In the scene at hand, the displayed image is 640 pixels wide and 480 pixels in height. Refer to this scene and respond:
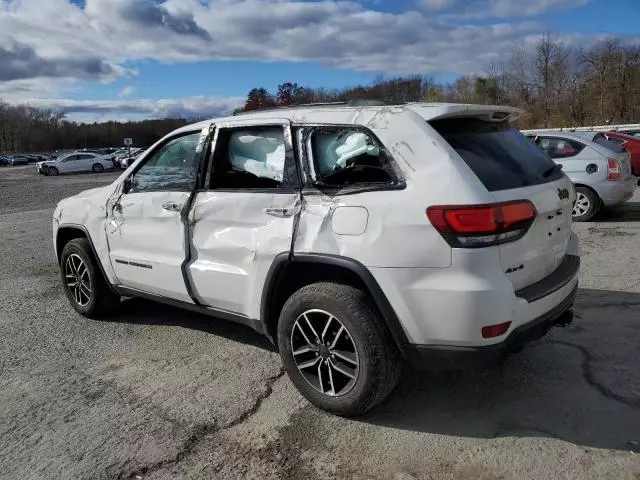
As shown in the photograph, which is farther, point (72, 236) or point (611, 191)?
point (611, 191)

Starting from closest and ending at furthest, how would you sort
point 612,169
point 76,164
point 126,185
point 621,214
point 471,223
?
point 471,223, point 126,185, point 612,169, point 621,214, point 76,164

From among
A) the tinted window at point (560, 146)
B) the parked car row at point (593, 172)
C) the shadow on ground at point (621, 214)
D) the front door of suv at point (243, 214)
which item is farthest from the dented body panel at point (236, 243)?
the shadow on ground at point (621, 214)

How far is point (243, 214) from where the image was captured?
3.63 metres

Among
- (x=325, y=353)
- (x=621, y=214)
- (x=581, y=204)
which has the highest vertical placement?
(x=581, y=204)

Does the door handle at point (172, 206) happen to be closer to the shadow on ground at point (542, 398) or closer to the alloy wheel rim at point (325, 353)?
the alloy wheel rim at point (325, 353)

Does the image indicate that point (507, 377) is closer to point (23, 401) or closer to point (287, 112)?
point (287, 112)

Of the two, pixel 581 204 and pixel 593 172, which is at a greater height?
pixel 593 172

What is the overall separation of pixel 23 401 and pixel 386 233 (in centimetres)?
262

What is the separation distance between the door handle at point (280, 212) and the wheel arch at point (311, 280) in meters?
0.24

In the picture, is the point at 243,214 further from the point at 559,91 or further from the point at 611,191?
the point at 559,91

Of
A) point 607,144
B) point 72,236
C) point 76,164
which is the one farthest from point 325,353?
point 76,164

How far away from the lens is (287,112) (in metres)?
3.68

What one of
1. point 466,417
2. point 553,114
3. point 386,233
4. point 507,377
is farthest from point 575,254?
point 553,114

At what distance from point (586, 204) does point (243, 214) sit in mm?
7358
